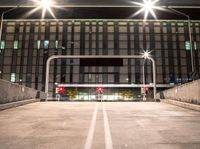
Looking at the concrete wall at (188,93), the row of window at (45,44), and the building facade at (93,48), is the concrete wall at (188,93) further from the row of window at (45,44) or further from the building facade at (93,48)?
the row of window at (45,44)

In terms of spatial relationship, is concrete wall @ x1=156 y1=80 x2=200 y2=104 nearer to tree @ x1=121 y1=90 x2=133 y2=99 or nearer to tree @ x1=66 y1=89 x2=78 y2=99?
tree @ x1=121 y1=90 x2=133 y2=99

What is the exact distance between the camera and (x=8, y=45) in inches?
2559

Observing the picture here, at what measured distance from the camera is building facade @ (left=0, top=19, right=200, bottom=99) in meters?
62.5

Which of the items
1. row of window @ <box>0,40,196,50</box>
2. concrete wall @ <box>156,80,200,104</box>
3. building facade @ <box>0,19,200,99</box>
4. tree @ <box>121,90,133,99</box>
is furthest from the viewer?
row of window @ <box>0,40,196,50</box>

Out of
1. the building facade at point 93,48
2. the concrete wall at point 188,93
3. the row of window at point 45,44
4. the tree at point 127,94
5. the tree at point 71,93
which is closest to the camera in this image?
the concrete wall at point 188,93

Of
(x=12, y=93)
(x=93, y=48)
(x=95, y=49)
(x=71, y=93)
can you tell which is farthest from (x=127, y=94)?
(x=12, y=93)

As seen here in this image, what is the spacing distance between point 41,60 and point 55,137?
200ft

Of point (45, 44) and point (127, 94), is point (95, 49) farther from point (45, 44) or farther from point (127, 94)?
point (127, 94)

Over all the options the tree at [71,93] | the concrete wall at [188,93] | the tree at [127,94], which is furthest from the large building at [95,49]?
the concrete wall at [188,93]

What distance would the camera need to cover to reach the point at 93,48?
211ft

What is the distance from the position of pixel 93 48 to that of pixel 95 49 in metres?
A: 0.67

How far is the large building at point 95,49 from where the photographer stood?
62531mm

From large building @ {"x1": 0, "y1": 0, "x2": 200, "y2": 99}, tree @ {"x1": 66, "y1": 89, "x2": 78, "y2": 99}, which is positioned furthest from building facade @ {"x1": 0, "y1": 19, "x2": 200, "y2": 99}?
tree @ {"x1": 66, "y1": 89, "x2": 78, "y2": 99}

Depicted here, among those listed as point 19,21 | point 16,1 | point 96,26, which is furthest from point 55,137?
point 19,21
